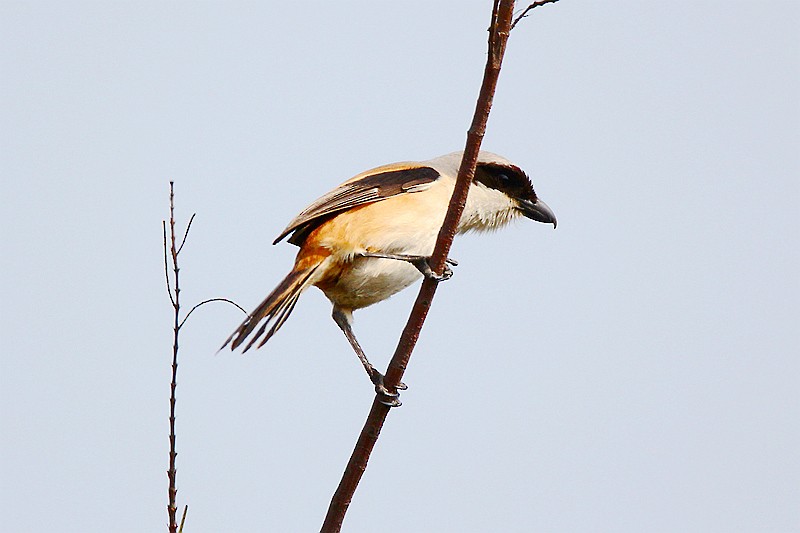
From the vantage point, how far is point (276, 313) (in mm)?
4328

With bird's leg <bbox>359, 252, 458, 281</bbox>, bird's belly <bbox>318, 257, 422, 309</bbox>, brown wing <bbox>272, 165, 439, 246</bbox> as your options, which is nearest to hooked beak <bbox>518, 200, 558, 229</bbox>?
brown wing <bbox>272, 165, 439, 246</bbox>

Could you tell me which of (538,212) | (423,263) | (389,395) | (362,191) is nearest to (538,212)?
(538,212)

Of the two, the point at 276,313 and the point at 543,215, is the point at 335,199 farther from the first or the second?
the point at 543,215

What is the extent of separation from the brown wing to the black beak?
608 mm

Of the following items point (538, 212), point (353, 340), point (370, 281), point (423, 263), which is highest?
point (538, 212)

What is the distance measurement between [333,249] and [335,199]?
256 mm

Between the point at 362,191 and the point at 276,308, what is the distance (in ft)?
2.56

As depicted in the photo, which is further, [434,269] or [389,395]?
[389,395]

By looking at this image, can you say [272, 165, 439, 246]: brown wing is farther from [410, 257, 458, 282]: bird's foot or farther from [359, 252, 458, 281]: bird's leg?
[410, 257, 458, 282]: bird's foot

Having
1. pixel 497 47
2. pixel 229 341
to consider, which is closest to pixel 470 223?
pixel 229 341

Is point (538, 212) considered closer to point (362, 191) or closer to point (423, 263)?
point (362, 191)

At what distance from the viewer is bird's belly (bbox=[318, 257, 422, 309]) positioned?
15.3 feet

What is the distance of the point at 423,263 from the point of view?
4195 mm

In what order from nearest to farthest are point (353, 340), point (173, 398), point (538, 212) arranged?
point (173, 398) → point (353, 340) → point (538, 212)
